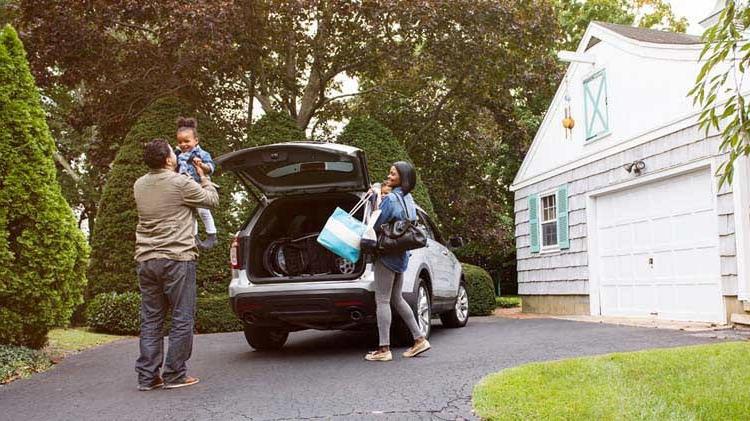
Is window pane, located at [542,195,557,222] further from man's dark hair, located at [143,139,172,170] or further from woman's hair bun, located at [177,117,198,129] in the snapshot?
man's dark hair, located at [143,139,172,170]

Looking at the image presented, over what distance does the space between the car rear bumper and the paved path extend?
0.36 m

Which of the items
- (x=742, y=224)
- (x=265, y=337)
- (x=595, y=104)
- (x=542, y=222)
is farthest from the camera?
(x=542, y=222)

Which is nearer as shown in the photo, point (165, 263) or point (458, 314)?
point (165, 263)

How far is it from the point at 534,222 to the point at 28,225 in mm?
9565

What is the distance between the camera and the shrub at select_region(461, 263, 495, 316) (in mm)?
13156

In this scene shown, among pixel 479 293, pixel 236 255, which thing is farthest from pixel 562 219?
pixel 236 255

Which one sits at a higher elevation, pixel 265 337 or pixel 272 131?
pixel 272 131

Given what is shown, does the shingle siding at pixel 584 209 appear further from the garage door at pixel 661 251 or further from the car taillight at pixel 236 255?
the car taillight at pixel 236 255

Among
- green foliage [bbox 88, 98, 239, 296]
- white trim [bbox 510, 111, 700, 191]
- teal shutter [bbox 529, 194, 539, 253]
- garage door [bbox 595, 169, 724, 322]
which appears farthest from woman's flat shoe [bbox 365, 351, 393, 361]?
teal shutter [bbox 529, 194, 539, 253]

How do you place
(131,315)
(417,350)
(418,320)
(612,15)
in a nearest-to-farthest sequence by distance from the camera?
1. (417,350)
2. (418,320)
3. (131,315)
4. (612,15)

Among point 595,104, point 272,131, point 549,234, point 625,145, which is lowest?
point 549,234

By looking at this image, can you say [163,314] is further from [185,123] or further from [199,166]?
[185,123]

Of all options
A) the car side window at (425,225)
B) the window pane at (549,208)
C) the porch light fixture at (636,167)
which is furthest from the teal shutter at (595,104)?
the car side window at (425,225)

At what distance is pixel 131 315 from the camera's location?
9.73 meters
